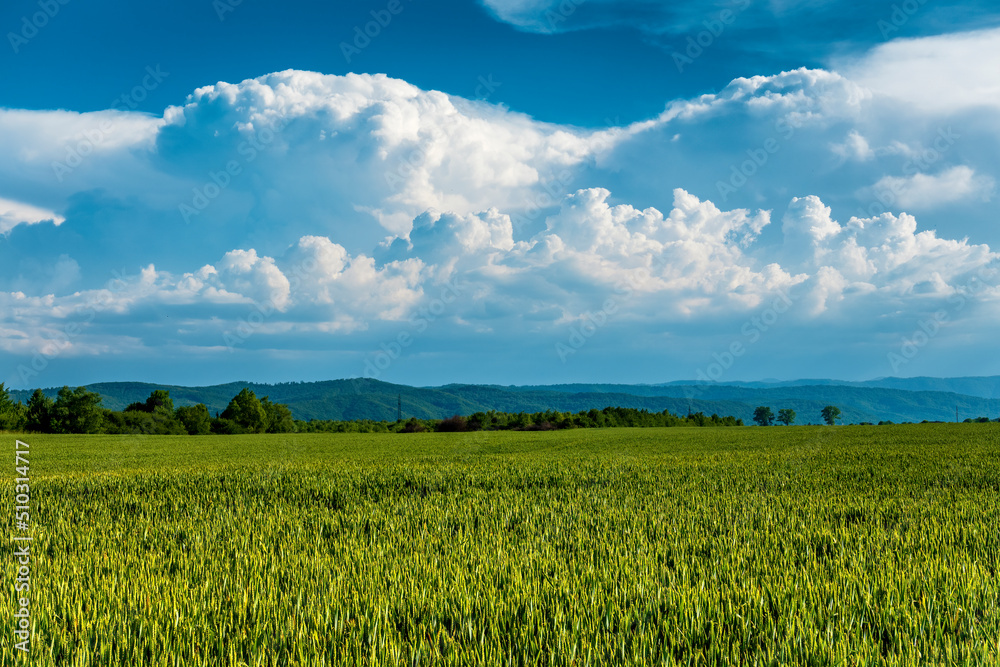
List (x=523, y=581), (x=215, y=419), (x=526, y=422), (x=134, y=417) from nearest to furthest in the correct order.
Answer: (x=523, y=581) < (x=526, y=422) < (x=134, y=417) < (x=215, y=419)

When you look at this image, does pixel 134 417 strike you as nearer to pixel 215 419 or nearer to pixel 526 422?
pixel 215 419

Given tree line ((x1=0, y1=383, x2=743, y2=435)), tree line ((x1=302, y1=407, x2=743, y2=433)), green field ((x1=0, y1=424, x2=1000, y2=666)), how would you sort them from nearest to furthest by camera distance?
green field ((x1=0, y1=424, x2=1000, y2=666)), tree line ((x1=0, y1=383, x2=743, y2=435)), tree line ((x1=302, y1=407, x2=743, y2=433))

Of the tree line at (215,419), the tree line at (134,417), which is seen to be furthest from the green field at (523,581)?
the tree line at (134,417)

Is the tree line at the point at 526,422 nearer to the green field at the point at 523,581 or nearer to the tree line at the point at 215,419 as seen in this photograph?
the tree line at the point at 215,419

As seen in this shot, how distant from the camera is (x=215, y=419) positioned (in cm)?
10656

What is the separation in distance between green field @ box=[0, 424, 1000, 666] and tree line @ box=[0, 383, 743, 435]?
268ft

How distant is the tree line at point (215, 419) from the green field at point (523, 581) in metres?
81.6

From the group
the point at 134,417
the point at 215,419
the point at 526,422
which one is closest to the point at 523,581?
the point at 526,422

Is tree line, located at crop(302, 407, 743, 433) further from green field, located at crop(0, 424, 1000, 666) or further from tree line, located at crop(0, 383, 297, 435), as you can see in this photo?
green field, located at crop(0, 424, 1000, 666)

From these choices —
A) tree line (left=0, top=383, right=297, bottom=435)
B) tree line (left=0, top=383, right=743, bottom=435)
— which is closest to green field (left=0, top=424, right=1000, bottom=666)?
tree line (left=0, top=383, right=743, bottom=435)

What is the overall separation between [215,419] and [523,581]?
116273 mm

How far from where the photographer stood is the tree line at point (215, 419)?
290ft

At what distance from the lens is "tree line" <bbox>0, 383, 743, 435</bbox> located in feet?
290

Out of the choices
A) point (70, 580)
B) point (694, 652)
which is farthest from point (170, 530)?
point (694, 652)
